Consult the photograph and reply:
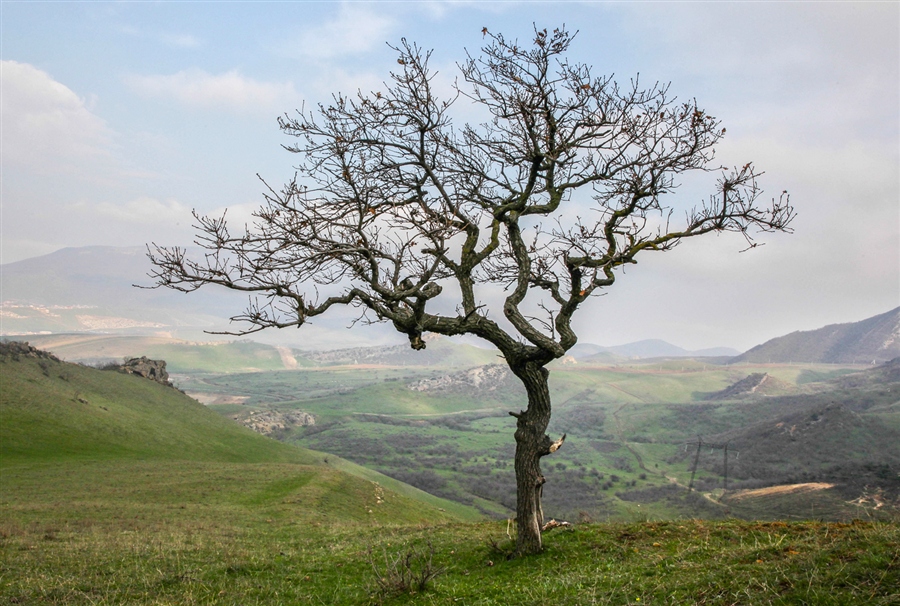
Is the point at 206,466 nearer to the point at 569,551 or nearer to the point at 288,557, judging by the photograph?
the point at 288,557

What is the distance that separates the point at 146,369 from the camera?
276 feet

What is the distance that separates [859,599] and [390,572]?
651 centimetres

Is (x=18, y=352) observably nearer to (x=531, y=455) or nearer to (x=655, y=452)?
(x=531, y=455)

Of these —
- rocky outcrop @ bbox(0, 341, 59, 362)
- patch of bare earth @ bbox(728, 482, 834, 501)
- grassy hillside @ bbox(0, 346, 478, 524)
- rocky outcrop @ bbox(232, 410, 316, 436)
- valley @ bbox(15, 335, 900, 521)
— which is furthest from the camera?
rocky outcrop @ bbox(232, 410, 316, 436)

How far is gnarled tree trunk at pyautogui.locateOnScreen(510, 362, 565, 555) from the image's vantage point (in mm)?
10750

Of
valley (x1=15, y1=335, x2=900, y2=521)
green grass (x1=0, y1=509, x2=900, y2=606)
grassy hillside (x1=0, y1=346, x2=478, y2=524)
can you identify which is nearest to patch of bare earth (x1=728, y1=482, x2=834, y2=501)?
valley (x1=15, y1=335, x2=900, y2=521)

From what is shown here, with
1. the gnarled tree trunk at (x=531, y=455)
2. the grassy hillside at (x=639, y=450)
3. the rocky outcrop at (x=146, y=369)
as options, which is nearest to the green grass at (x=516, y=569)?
the gnarled tree trunk at (x=531, y=455)

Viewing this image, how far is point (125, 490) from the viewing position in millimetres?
33062

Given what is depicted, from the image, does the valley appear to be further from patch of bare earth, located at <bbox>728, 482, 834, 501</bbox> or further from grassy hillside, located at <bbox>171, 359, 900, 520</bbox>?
patch of bare earth, located at <bbox>728, 482, 834, 501</bbox>

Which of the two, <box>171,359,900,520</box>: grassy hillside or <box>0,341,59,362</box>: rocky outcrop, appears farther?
<box>171,359,900,520</box>: grassy hillside

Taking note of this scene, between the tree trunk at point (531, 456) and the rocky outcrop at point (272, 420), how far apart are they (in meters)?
112

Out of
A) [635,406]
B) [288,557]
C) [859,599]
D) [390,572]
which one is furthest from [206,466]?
[635,406]

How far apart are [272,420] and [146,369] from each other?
158 ft

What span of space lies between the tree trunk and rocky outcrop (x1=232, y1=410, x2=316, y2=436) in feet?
368
